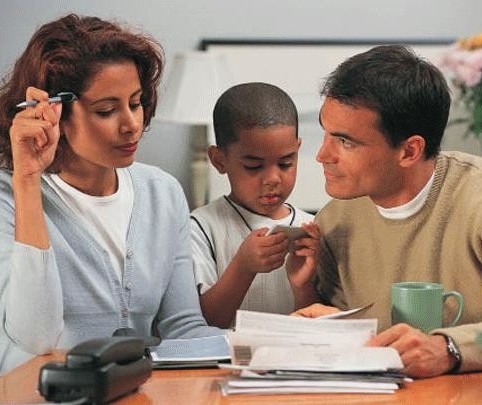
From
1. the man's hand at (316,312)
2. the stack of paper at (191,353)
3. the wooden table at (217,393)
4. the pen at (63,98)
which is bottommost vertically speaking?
the stack of paper at (191,353)

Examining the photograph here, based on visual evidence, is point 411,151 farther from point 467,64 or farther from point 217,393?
point 467,64

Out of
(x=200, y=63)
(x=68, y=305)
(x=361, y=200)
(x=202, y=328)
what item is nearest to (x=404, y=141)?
(x=361, y=200)

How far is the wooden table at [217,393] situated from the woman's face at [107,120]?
572mm

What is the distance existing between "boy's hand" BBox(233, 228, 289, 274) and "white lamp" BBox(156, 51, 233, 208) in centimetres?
108

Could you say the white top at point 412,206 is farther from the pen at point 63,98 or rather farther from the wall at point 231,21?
the wall at point 231,21

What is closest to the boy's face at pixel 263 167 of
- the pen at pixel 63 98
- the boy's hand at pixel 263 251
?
the boy's hand at pixel 263 251

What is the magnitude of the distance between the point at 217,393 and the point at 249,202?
949 mm

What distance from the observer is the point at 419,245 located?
6.47 ft

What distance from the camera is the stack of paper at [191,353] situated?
1670 millimetres

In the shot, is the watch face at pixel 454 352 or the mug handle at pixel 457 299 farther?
the mug handle at pixel 457 299

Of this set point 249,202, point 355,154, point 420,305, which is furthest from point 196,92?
point 420,305

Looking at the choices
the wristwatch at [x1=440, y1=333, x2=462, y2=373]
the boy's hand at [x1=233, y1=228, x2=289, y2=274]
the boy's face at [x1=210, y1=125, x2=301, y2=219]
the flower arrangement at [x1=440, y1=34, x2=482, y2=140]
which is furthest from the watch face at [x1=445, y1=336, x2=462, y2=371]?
the flower arrangement at [x1=440, y1=34, x2=482, y2=140]

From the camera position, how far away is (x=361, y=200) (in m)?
2.11

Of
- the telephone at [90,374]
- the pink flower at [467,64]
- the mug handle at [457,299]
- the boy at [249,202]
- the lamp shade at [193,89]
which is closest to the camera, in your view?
the telephone at [90,374]
